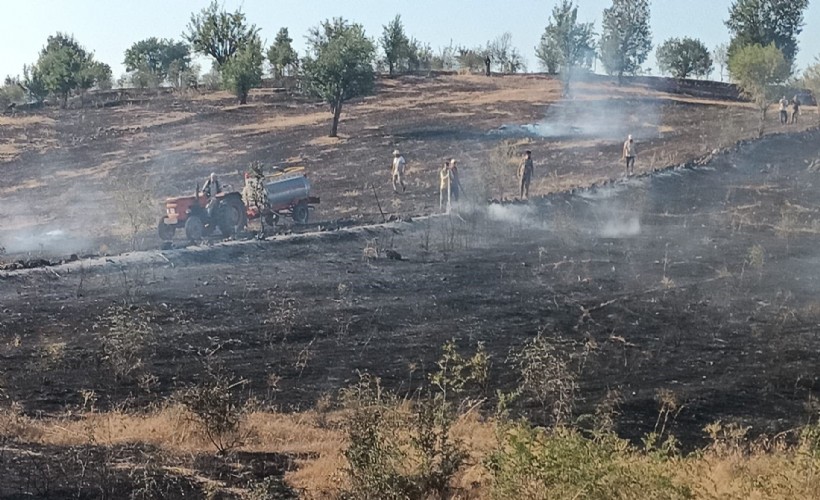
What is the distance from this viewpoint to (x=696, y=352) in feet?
39.7

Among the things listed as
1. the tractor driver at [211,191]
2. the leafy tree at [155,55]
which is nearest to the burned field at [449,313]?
the tractor driver at [211,191]

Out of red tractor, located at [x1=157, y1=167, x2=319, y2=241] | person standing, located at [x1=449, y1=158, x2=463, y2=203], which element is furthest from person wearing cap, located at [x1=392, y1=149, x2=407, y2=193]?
red tractor, located at [x1=157, y1=167, x2=319, y2=241]

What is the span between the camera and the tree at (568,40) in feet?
189

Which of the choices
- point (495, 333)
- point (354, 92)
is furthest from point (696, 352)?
point (354, 92)

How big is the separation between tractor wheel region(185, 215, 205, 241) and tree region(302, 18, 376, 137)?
22.3 m

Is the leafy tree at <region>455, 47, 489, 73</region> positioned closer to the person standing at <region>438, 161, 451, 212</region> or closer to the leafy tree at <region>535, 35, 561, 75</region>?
the leafy tree at <region>535, 35, 561, 75</region>

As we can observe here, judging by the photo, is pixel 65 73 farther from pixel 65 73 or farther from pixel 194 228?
pixel 194 228

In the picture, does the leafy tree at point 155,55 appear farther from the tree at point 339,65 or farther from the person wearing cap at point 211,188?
the person wearing cap at point 211,188

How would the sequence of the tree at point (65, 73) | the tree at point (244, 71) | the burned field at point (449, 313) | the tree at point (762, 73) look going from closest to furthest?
the burned field at point (449, 313)
the tree at point (762, 73)
the tree at point (244, 71)
the tree at point (65, 73)

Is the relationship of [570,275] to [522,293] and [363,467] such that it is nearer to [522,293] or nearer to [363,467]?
[522,293]

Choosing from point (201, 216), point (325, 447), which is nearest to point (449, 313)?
point (325, 447)

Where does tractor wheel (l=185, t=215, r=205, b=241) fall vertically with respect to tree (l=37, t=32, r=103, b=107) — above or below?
below

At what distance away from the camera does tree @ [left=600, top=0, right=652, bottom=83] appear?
6006 centimetres

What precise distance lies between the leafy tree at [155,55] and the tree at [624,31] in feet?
115
